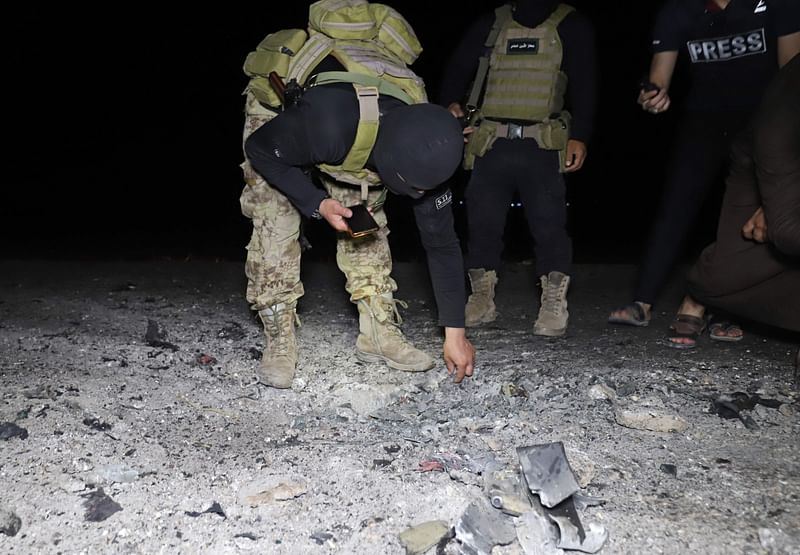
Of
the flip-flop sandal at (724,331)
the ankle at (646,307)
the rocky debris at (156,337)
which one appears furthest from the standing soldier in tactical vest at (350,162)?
the flip-flop sandal at (724,331)

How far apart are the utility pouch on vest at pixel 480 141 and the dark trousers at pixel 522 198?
0.04 meters

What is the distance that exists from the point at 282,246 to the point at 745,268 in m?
2.06

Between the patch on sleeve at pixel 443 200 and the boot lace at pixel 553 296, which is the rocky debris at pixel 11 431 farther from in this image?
the boot lace at pixel 553 296

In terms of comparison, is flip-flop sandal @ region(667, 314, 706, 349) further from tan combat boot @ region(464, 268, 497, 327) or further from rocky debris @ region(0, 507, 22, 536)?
rocky debris @ region(0, 507, 22, 536)

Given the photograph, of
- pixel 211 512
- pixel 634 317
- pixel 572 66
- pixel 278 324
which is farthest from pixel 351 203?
pixel 634 317

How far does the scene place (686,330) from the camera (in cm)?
353

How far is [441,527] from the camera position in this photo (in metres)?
2.01

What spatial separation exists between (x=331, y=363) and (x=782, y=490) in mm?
1867

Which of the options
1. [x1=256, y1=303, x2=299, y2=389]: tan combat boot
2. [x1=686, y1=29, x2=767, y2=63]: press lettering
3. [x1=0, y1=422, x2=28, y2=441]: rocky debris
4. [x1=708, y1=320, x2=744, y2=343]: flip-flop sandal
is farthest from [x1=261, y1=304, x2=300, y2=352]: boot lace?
[x1=686, y1=29, x2=767, y2=63]: press lettering

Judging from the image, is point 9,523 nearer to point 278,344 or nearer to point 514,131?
point 278,344

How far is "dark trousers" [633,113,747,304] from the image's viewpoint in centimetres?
339

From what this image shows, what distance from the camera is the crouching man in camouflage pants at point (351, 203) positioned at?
7.91 feet

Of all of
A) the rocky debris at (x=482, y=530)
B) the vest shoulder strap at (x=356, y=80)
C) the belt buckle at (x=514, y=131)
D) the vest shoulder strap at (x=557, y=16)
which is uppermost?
the vest shoulder strap at (x=557, y=16)

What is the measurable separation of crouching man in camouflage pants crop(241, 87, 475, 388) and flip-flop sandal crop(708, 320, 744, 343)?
1.42 meters
